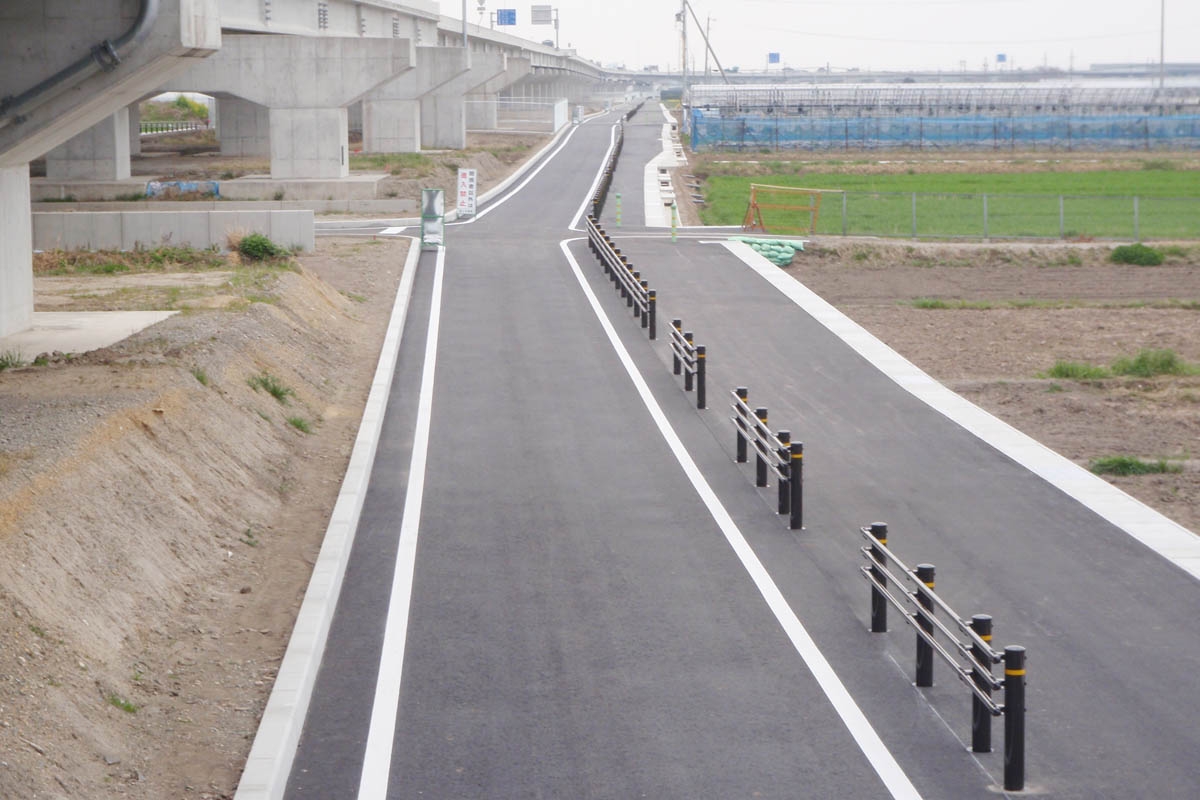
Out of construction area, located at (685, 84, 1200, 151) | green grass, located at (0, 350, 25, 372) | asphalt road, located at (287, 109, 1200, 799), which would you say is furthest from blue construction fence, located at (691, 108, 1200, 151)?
green grass, located at (0, 350, 25, 372)

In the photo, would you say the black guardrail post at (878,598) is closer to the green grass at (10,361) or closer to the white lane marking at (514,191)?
the green grass at (10,361)

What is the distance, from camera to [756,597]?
1141 cm

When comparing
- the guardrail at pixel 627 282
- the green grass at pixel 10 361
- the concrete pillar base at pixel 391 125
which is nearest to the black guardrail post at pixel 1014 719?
the green grass at pixel 10 361

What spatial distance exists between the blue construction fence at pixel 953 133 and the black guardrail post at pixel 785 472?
73809 mm

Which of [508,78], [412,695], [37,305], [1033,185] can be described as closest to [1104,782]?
[412,695]

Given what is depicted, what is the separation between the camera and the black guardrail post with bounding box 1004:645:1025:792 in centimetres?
777

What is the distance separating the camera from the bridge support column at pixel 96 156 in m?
51.0

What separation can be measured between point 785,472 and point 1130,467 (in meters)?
5.09

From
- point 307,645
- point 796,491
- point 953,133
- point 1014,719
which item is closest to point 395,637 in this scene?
point 307,645

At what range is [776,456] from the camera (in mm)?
14117

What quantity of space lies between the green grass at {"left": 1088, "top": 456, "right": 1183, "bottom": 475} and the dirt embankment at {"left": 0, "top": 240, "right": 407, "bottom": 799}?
9.17 metres

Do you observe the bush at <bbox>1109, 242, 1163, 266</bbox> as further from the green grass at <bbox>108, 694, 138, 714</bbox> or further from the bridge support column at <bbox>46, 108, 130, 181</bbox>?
the bridge support column at <bbox>46, 108, 130, 181</bbox>

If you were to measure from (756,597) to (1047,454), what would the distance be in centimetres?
654

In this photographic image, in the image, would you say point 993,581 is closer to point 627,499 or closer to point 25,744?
point 627,499
